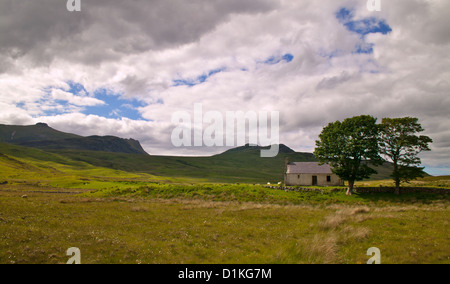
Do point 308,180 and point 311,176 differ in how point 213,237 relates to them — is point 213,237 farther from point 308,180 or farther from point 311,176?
point 311,176

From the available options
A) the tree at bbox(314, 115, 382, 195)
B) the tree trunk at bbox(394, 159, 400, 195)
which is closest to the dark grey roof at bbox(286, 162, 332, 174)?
the tree at bbox(314, 115, 382, 195)

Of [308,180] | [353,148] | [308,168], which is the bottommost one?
[308,180]

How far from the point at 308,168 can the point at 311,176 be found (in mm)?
2801

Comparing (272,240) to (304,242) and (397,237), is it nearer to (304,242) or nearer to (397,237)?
(304,242)

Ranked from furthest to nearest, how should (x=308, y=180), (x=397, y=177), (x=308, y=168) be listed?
(x=308, y=168), (x=308, y=180), (x=397, y=177)

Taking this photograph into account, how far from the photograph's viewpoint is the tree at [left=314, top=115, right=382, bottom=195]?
48031mm

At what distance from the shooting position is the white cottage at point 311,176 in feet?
216

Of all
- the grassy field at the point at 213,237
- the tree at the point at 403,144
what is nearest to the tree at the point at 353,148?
the tree at the point at 403,144

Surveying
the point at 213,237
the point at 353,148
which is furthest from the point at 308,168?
the point at 213,237

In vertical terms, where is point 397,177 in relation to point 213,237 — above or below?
above

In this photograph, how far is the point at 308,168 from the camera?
6925cm

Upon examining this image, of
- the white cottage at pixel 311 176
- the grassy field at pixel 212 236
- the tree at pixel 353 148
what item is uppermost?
the tree at pixel 353 148

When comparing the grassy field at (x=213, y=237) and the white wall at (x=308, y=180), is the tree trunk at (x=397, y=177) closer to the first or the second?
the white wall at (x=308, y=180)

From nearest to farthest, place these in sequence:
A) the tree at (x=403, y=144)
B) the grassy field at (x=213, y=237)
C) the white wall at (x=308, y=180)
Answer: the grassy field at (x=213, y=237)
the tree at (x=403, y=144)
the white wall at (x=308, y=180)
